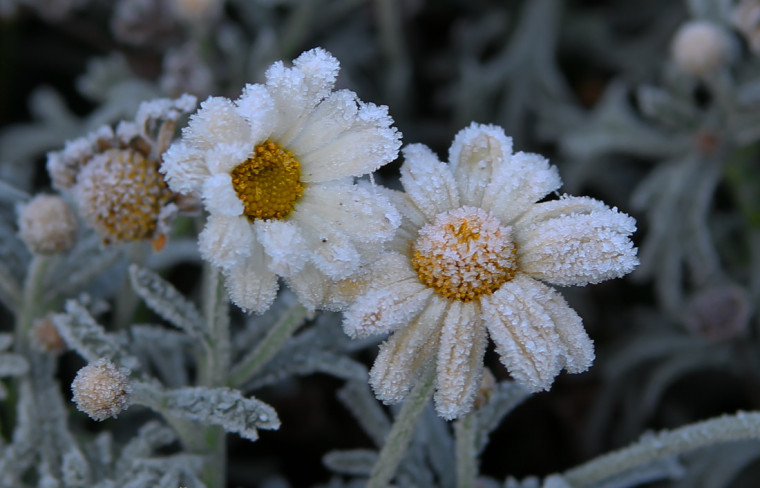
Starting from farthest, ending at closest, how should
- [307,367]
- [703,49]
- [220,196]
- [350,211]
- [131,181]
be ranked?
1. [703,49]
2. [307,367]
3. [131,181]
4. [350,211]
5. [220,196]

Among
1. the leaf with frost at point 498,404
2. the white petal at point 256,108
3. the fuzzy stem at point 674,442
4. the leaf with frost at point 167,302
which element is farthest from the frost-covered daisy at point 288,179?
the fuzzy stem at point 674,442

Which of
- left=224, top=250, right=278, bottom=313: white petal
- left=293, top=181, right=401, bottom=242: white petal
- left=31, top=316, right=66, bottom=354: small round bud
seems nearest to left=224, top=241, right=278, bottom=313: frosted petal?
left=224, top=250, right=278, bottom=313: white petal

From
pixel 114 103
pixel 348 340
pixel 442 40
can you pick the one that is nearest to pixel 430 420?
pixel 348 340

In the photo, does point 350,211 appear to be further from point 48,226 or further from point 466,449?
point 48,226

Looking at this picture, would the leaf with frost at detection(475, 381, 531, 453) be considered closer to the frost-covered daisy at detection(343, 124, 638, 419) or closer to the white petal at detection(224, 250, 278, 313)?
the frost-covered daisy at detection(343, 124, 638, 419)

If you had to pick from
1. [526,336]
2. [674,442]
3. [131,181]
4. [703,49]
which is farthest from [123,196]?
[703,49]

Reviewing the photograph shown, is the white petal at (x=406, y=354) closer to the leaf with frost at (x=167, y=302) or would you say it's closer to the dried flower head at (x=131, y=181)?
the leaf with frost at (x=167, y=302)
